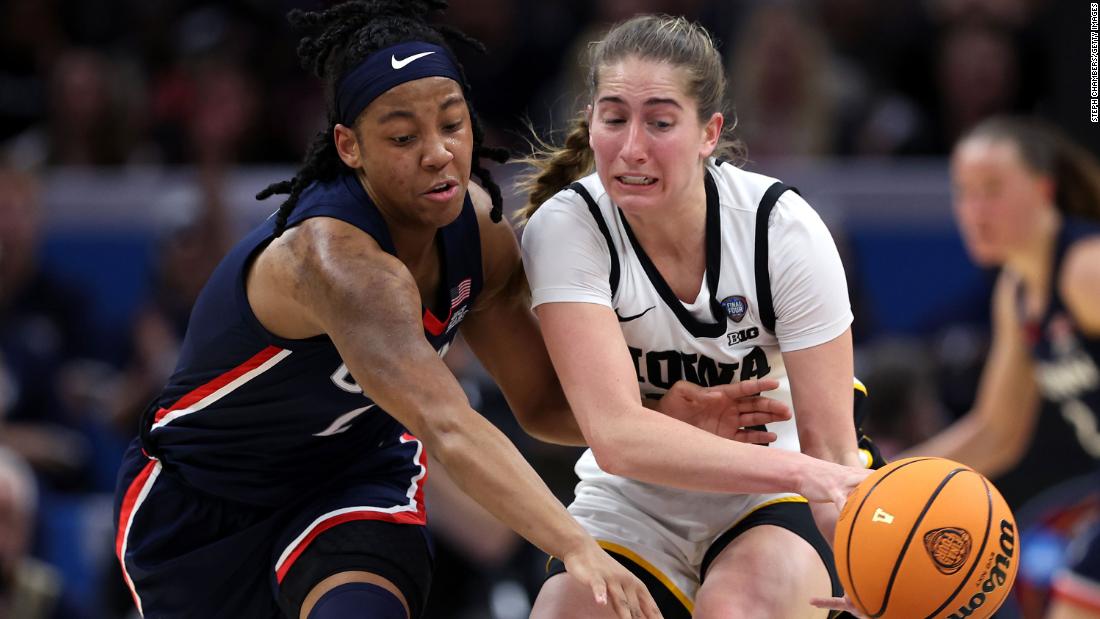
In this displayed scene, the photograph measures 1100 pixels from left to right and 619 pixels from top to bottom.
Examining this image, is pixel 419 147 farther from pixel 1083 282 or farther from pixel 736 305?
pixel 1083 282

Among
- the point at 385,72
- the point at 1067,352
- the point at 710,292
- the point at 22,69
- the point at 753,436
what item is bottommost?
the point at 1067,352

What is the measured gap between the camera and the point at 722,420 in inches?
161

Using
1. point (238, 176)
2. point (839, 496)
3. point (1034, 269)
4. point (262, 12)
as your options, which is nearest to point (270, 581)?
point (839, 496)

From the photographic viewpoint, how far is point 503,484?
11.8 ft

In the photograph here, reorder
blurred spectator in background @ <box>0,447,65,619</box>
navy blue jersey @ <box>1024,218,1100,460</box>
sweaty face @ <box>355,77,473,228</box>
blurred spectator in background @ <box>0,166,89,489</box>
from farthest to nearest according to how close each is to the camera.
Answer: blurred spectator in background @ <box>0,166,89,489</box> < blurred spectator in background @ <box>0,447,65,619</box> < navy blue jersey @ <box>1024,218,1100,460</box> < sweaty face @ <box>355,77,473,228</box>

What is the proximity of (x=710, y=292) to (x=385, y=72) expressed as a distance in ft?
3.38

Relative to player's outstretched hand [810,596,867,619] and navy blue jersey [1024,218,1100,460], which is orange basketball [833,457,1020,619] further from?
navy blue jersey [1024,218,1100,460]

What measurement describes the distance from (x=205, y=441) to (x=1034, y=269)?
380 centimetres

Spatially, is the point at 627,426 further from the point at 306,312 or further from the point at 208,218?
the point at 208,218

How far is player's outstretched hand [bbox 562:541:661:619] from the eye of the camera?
3477mm

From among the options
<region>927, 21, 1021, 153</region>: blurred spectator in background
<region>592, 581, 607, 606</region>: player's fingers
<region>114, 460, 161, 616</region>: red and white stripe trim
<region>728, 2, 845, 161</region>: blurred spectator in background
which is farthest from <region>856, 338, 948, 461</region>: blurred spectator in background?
<region>592, 581, 607, 606</region>: player's fingers

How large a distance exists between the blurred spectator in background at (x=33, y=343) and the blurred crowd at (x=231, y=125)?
1cm

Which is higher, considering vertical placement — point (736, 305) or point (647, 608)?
point (736, 305)

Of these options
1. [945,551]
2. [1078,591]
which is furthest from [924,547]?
[1078,591]
